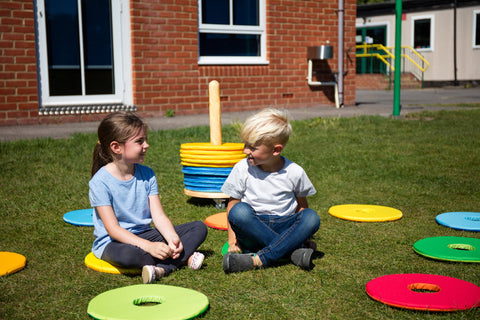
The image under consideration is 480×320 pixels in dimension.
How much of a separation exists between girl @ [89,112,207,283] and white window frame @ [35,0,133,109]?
6.95 m

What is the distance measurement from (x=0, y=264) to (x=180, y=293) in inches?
47.2

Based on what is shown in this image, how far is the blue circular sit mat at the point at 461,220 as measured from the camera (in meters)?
3.84

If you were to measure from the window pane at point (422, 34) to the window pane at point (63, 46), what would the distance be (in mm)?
21614

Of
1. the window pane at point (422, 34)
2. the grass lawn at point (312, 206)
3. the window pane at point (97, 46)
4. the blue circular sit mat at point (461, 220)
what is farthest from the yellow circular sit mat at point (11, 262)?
the window pane at point (422, 34)

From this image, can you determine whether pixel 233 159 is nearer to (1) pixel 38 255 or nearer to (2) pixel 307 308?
(1) pixel 38 255

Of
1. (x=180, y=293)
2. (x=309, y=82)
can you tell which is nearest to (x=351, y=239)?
(x=180, y=293)

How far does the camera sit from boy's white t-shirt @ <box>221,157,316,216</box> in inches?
128

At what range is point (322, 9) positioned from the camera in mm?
12969

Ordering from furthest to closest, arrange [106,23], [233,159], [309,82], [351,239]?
1. [309,82]
2. [106,23]
3. [233,159]
4. [351,239]

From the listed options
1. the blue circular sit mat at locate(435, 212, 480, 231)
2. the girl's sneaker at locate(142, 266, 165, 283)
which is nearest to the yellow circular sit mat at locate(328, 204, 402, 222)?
the blue circular sit mat at locate(435, 212, 480, 231)

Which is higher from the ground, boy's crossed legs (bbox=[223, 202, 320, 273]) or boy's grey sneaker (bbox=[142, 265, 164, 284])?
boy's crossed legs (bbox=[223, 202, 320, 273])

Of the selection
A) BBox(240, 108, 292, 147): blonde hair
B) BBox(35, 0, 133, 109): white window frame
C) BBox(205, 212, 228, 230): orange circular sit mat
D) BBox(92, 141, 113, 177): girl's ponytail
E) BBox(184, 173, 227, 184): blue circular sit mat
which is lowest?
BBox(205, 212, 228, 230): orange circular sit mat

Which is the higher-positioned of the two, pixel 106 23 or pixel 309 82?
pixel 106 23

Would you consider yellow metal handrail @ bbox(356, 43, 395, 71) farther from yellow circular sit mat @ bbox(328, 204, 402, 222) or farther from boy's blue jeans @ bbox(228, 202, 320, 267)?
boy's blue jeans @ bbox(228, 202, 320, 267)
